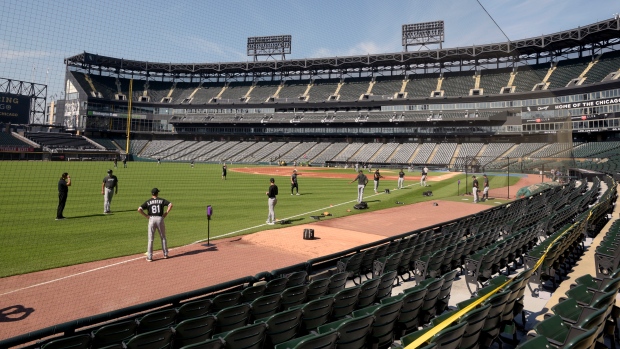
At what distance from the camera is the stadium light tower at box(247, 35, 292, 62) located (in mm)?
84000

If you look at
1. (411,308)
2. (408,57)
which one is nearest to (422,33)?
(408,57)

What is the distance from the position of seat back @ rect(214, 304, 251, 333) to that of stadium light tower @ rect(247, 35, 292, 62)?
277 ft

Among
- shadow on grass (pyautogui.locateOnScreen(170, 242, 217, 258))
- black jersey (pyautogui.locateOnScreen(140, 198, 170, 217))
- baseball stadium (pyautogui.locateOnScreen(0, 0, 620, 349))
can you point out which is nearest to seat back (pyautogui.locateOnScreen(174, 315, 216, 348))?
baseball stadium (pyautogui.locateOnScreen(0, 0, 620, 349))

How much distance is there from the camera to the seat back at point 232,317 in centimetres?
473

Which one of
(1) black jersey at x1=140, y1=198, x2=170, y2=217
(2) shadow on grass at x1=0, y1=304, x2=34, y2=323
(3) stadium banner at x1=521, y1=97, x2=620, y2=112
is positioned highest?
(3) stadium banner at x1=521, y1=97, x2=620, y2=112

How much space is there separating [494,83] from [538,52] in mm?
8778

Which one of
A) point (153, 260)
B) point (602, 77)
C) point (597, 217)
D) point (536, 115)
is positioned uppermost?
point (602, 77)

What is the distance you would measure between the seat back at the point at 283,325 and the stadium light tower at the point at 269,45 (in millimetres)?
Answer: 84887

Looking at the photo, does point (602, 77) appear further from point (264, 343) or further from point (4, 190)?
point (4, 190)

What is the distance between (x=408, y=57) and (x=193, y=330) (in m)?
74.3

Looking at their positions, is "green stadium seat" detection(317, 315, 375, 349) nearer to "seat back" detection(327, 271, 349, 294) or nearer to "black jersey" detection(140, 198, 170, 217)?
"seat back" detection(327, 271, 349, 294)

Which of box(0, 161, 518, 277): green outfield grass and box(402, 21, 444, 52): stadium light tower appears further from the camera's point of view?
box(402, 21, 444, 52): stadium light tower

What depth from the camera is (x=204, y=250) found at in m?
11.2

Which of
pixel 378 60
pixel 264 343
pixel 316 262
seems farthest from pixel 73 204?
pixel 378 60
